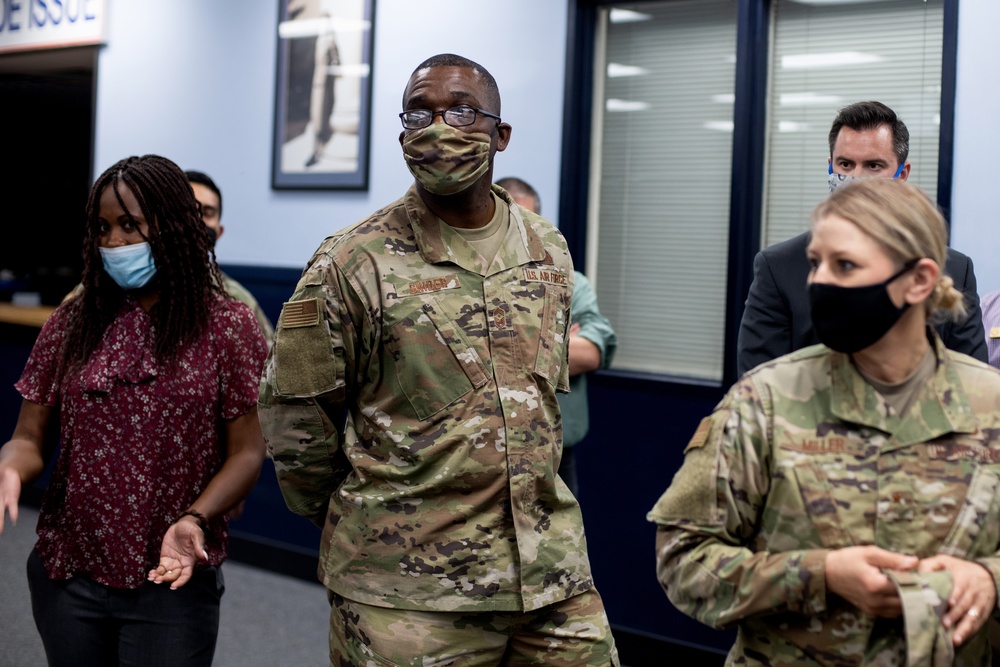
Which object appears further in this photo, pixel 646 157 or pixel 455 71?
pixel 646 157

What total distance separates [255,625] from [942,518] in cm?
310

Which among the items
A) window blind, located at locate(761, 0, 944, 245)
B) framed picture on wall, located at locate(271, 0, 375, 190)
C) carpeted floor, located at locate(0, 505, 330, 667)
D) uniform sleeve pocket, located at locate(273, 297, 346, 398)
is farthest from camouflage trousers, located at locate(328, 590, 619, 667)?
framed picture on wall, located at locate(271, 0, 375, 190)

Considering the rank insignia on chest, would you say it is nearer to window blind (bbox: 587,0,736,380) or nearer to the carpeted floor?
window blind (bbox: 587,0,736,380)

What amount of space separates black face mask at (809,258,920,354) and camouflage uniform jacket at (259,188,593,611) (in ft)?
2.15

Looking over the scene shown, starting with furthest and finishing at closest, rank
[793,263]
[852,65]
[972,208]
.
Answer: [852,65], [972,208], [793,263]

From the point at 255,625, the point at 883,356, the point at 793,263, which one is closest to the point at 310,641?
the point at 255,625

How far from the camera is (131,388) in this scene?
199 centimetres

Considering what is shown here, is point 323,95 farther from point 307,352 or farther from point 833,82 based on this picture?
point 307,352

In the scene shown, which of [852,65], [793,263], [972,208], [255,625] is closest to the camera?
[793,263]

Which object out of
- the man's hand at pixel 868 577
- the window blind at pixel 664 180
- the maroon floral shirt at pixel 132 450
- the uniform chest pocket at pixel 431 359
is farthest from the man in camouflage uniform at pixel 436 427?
the window blind at pixel 664 180

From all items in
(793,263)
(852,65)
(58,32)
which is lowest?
(793,263)

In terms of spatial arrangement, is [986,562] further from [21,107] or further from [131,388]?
[21,107]

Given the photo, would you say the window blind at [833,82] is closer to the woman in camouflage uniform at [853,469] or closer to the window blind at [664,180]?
the window blind at [664,180]

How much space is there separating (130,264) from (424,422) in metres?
0.65
